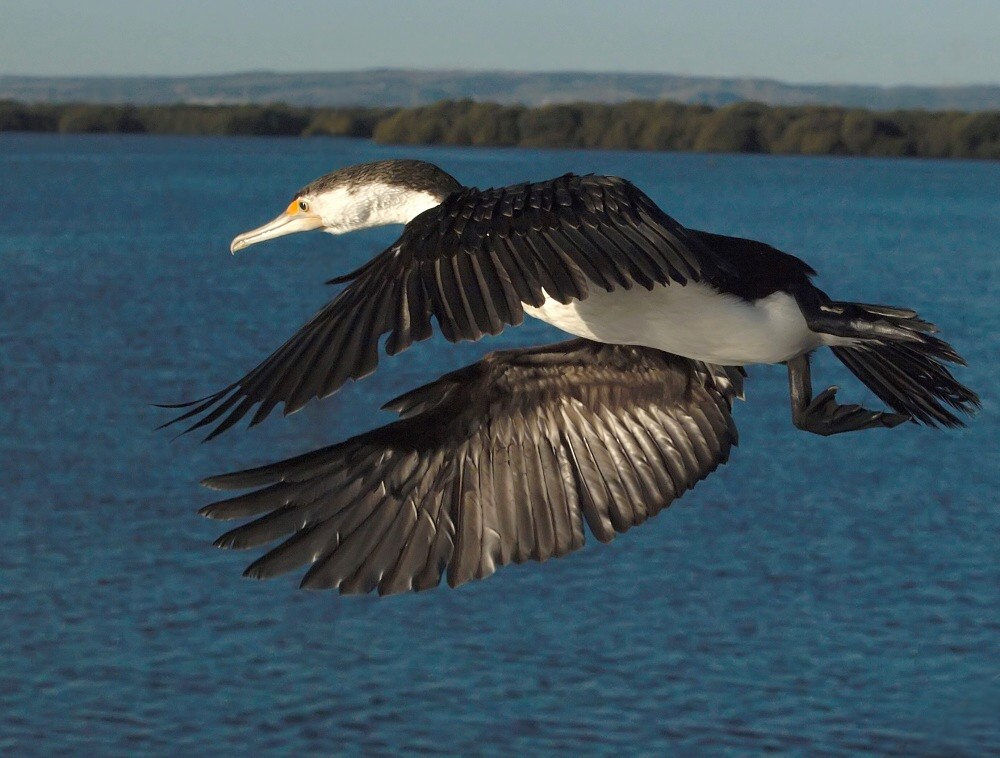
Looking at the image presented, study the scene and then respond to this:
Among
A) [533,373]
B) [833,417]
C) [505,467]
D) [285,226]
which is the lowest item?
[505,467]

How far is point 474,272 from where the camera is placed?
4203 mm

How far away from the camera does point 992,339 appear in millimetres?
30984


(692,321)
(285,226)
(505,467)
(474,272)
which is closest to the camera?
(474,272)

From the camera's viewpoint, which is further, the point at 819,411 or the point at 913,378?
the point at 819,411

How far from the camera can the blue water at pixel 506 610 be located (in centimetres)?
1552

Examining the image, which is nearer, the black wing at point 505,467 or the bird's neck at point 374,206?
the bird's neck at point 374,206

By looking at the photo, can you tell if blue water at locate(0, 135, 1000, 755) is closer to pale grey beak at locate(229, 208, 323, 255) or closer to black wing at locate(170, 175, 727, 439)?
pale grey beak at locate(229, 208, 323, 255)

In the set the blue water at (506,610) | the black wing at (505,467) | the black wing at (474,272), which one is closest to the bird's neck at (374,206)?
the black wing at (474,272)

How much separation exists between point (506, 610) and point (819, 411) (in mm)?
12213

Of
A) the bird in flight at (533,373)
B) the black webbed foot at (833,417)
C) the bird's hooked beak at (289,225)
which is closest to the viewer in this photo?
the bird in flight at (533,373)

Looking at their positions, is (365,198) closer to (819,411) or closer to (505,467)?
(505,467)

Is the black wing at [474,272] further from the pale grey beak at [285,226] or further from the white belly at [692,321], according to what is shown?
the pale grey beak at [285,226]

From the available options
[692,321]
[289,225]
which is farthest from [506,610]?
[692,321]

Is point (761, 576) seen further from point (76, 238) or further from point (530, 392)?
point (76, 238)
